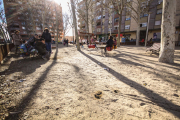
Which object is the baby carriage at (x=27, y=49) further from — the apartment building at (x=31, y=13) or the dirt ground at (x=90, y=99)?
the apartment building at (x=31, y=13)

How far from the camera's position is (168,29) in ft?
12.6

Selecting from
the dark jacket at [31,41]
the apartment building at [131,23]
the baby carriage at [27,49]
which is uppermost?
the apartment building at [131,23]

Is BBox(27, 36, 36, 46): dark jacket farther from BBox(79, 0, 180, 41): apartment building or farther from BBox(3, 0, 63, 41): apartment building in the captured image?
BBox(79, 0, 180, 41): apartment building

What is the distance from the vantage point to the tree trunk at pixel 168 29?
3.74m

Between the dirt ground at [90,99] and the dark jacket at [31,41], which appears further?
the dark jacket at [31,41]

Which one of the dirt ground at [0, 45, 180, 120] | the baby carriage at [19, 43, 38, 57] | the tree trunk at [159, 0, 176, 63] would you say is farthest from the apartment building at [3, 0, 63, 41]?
the dirt ground at [0, 45, 180, 120]

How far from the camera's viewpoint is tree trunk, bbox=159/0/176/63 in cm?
374

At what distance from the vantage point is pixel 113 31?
105 ft

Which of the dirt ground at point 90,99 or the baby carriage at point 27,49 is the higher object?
the baby carriage at point 27,49

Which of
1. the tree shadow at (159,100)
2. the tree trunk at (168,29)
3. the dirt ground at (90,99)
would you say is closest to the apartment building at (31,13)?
the tree trunk at (168,29)

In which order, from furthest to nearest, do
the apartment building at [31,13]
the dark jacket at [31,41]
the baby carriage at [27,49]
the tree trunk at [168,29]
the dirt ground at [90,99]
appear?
1. the apartment building at [31,13]
2. the dark jacket at [31,41]
3. the baby carriage at [27,49]
4. the tree trunk at [168,29]
5. the dirt ground at [90,99]

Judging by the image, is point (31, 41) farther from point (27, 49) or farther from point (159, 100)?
point (159, 100)

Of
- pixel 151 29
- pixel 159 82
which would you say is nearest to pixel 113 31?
pixel 151 29

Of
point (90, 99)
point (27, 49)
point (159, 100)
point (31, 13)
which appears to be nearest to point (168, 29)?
point (159, 100)
